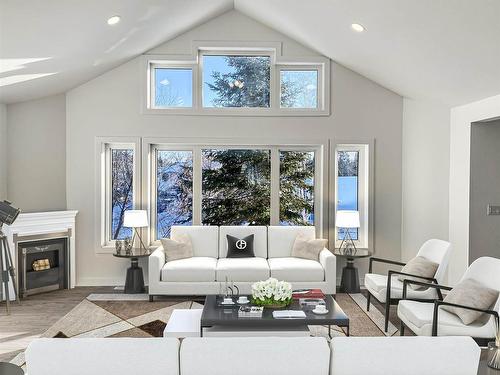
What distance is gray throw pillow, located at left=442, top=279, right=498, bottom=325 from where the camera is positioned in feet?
12.0

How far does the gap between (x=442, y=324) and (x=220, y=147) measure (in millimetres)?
4031

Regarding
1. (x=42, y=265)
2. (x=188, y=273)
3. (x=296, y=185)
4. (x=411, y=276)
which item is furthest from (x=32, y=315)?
(x=411, y=276)

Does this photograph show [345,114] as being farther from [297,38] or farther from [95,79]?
[95,79]

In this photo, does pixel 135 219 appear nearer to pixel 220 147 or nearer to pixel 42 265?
pixel 42 265

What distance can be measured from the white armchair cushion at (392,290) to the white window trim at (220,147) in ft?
5.45

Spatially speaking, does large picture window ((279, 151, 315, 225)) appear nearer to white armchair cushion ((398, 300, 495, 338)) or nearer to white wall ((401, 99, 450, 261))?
white wall ((401, 99, 450, 261))

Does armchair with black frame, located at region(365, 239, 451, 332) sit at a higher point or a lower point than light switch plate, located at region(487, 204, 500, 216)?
lower

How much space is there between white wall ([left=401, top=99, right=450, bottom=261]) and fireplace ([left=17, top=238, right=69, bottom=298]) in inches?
189

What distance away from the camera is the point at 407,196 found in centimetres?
671

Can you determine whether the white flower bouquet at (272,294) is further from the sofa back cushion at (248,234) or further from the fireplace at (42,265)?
the fireplace at (42,265)

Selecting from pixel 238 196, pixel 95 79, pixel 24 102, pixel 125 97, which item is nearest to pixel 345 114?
pixel 238 196

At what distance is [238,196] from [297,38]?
93.8 inches

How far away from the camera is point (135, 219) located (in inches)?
246

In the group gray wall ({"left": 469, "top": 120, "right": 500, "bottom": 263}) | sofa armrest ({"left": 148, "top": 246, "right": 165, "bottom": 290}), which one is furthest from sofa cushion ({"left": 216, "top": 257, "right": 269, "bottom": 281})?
gray wall ({"left": 469, "top": 120, "right": 500, "bottom": 263})
